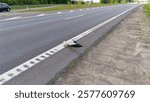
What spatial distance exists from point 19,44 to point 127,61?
3912 mm

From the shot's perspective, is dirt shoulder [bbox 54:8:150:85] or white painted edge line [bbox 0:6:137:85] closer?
white painted edge line [bbox 0:6:137:85]

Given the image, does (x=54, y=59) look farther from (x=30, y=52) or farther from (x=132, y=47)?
(x=132, y=47)

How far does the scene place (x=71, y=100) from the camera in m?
5.99

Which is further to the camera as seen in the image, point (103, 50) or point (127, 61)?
point (103, 50)

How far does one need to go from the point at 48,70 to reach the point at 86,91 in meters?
2.16

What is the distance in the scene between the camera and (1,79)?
7336mm

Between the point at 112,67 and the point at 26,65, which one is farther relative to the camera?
the point at 112,67

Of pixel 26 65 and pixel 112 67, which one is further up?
pixel 26 65

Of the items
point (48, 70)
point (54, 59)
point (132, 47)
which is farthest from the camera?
point (132, 47)

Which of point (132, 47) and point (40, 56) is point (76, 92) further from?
point (132, 47)

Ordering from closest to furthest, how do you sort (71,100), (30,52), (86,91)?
(71,100) → (86,91) → (30,52)

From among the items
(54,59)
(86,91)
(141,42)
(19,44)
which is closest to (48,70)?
(54,59)

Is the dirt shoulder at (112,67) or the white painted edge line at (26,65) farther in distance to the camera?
the dirt shoulder at (112,67)

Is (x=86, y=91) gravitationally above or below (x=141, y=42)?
above
